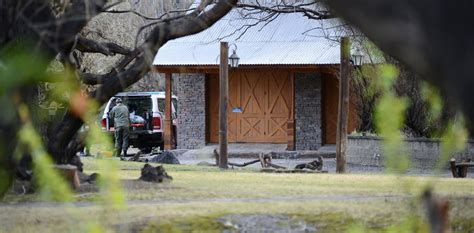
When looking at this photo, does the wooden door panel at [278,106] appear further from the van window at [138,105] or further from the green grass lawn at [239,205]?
the green grass lawn at [239,205]

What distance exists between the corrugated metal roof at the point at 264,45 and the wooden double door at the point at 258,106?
4.08 ft

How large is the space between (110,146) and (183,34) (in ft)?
26.7

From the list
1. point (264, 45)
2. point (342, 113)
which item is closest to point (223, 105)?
point (342, 113)

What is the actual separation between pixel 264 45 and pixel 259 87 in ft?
5.28

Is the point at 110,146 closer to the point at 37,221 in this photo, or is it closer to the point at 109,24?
the point at 37,221

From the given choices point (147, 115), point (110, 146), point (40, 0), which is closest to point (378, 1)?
point (110, 146)

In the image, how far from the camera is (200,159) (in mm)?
29688

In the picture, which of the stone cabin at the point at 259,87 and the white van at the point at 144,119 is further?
the white van at the point at 144,119

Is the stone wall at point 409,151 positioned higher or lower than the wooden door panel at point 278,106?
lower

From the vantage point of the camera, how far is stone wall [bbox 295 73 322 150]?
32.9 meters

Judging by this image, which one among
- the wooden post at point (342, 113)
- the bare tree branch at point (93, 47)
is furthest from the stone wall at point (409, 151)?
the bare tree branch at point (93, 47)

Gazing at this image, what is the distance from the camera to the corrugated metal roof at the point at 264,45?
103 feet

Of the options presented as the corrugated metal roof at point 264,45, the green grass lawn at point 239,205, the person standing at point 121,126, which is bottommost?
the green grass lawn at point 239,205

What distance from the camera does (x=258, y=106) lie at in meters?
34.2
